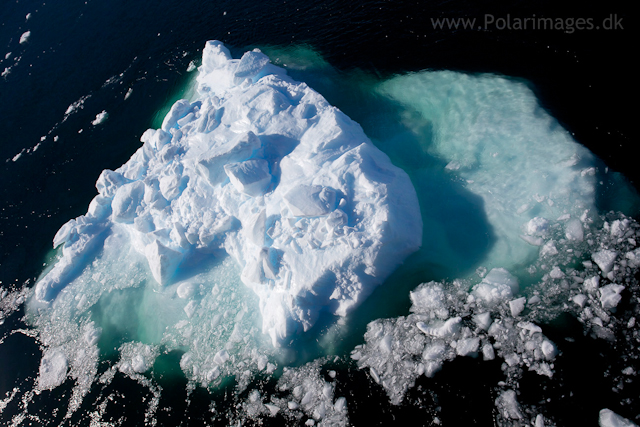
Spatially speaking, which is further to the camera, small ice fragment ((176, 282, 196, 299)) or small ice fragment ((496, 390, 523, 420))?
small ice fragment ((176, 282, 196, 299))

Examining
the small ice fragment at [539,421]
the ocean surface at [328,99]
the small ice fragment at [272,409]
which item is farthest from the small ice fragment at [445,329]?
the small ice fragment at [272,409]

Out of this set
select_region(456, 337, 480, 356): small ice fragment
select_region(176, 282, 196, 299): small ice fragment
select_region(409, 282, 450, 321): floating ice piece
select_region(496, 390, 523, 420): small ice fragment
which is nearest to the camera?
select_region(496, 390, 523, 420): small ice fragment

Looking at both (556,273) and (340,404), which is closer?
(340,404)

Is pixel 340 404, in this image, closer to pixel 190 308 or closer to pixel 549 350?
pixel 549 350

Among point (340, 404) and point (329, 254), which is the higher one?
point (329, 254)

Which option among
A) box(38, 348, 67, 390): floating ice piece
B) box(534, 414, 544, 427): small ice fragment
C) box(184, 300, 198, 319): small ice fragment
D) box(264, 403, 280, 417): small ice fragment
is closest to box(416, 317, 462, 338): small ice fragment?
box(534, 414, 544, 427): small ice fragment

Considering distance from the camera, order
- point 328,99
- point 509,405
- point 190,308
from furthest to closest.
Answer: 1. point 328,99
2. point 190,308
3. point 509,405

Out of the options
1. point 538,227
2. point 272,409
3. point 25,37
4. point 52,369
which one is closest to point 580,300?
point 538,227

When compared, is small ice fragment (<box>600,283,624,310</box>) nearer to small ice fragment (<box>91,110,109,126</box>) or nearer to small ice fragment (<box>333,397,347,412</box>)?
small ice fragment (<box>333,397,347,412</box>)
